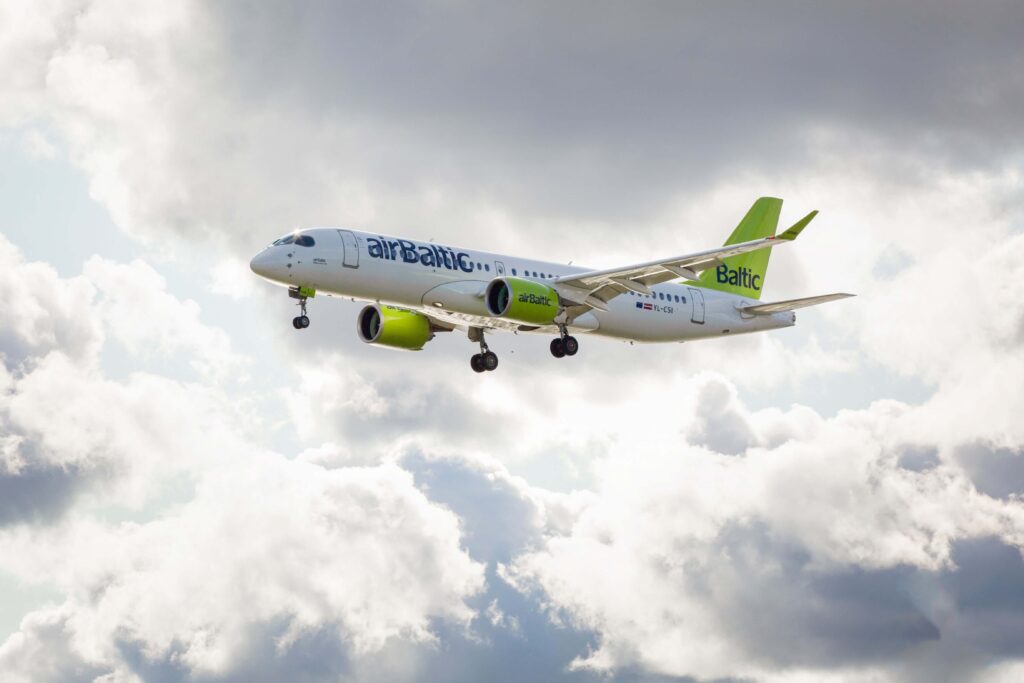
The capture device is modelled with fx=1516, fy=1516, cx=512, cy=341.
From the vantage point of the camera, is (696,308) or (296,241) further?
(696,308)

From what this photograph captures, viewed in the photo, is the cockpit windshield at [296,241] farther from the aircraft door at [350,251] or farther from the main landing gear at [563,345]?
the main landing gear at [563,345]

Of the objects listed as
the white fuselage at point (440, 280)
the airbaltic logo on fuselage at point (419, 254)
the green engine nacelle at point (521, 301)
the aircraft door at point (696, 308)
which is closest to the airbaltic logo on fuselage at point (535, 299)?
the green engine nacelle at point (521, 301)

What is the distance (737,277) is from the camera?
89.1 metres

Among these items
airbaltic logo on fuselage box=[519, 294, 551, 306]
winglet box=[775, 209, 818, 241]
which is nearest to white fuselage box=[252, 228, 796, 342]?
airbaltic logo on fuselage box=[519, 294, 551, 306]

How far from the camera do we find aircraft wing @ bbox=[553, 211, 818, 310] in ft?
238

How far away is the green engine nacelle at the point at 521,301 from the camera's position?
239ft

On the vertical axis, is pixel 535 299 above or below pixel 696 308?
below

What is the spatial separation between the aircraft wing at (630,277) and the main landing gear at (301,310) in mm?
13925

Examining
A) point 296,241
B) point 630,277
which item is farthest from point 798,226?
point 296,241

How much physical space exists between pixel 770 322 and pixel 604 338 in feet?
36.4

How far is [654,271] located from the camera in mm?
74812

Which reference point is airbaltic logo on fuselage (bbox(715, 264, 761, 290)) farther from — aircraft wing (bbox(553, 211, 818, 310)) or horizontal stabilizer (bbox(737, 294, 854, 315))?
aircraft wing (bbox(553, 211, 818, 310))

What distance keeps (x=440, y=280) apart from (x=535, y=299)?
482cm

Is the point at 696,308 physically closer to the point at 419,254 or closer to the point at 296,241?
the point at 419,254
